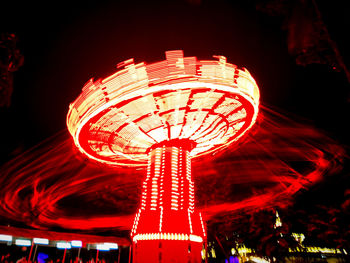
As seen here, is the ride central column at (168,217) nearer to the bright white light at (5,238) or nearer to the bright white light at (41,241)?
the bright white light at (5,238)

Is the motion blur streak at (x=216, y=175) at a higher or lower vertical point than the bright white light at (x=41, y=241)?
higher

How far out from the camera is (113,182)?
13.7m

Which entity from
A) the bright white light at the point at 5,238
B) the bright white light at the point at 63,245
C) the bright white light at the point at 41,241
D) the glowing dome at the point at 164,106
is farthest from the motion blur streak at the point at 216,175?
the bright white light at the point at 63,245

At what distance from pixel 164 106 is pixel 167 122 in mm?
828

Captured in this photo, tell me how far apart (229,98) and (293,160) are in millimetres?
5879

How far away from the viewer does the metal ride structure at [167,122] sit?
6980mm

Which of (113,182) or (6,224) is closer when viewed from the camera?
(113,182)

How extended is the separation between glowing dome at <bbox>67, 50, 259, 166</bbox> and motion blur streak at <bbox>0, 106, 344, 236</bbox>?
148cm

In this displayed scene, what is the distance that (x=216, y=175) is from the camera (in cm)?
1275

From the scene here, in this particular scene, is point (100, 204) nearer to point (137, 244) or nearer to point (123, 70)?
point (137, 244)

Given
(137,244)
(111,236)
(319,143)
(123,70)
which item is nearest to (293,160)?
(319,143)

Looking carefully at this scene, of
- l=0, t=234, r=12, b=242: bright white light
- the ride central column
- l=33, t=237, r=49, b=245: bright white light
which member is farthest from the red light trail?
l=33, t=237, r=49, b=245: bright white light

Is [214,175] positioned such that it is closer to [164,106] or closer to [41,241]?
[164,106]

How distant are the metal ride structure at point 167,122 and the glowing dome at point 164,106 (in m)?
0.02
